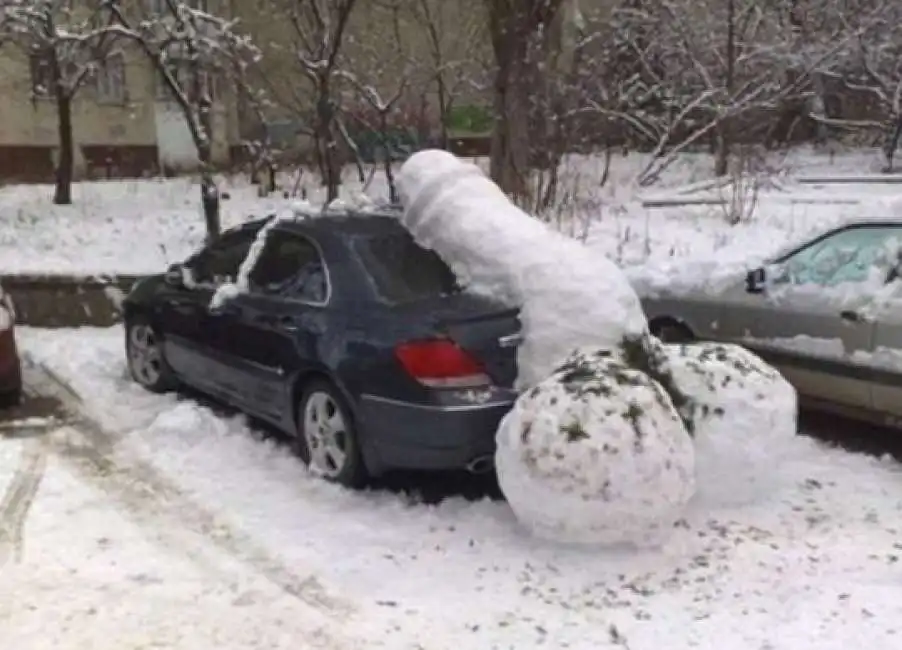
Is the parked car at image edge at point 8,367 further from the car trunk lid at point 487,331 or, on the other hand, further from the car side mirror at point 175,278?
the car trunk lid at point 487,331

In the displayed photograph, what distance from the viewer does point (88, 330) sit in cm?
1021

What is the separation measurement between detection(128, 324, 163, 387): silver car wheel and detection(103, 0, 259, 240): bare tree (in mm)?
4115

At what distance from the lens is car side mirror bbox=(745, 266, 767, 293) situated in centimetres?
688

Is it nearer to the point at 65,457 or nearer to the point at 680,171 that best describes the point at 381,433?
the point at 65,457

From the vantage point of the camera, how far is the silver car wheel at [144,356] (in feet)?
25.7

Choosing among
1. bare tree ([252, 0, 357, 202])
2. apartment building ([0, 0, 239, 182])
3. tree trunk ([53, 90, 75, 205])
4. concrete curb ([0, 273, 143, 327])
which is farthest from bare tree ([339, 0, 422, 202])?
apartment building ([0, 0, 239, 182])

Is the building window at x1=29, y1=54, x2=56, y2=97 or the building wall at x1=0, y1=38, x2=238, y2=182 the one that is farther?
the building wall at x1=0, y1=38, x2=238, y2=182

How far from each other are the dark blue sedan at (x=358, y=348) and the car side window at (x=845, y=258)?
2262 millimetres

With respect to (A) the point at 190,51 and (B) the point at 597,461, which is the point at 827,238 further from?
(A) the point at 190,51

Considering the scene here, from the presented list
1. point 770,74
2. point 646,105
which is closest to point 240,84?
point 646,105

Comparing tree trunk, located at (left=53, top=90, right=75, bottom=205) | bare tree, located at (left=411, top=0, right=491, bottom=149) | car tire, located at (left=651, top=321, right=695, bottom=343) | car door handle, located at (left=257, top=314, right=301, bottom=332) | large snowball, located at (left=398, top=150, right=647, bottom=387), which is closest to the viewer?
large snowball, located at (left=398, top=150, right=647, bottom=387)

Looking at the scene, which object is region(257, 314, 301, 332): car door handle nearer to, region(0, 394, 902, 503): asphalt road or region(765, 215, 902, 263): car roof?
region(0, 394, 902, 503): asphalt road

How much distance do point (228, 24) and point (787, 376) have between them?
33.7 ft

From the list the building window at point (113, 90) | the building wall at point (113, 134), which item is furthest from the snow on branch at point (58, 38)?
the building window at point (113, 90)
